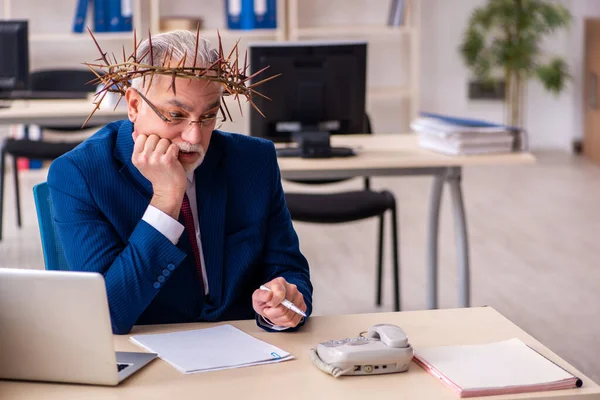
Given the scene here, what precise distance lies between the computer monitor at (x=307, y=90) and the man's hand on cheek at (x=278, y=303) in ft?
5.60

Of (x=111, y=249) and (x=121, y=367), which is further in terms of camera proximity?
(x=111, y=249)

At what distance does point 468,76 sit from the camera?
741 centimetres

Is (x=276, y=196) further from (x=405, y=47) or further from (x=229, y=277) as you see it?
(x=405, y=47)

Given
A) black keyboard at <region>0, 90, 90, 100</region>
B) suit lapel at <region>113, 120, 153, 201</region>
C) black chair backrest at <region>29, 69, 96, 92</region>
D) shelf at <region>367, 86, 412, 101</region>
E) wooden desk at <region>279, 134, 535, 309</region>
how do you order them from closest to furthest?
suit lapel at <region>113, 120, 153, 201</region>
wooden desk at <region>279, 134, 535, 309</region>
black keyboard at <region>0, 90, 90, 100</region>
black chair backrest at <region>29, 69, 96, 92</region>
shelf at <region>367, 86, 412, 101</region>

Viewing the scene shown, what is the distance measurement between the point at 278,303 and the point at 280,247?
291mm

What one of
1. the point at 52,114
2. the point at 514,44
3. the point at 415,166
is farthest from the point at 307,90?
the point at 514,44

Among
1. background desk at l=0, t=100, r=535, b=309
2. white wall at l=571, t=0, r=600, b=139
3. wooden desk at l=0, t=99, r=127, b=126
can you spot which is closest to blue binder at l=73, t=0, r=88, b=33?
wooden desk at l=0, t=99, r=127, b=126

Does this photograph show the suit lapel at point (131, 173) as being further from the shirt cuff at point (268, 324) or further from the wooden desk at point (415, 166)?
the wooden desk at point (415, 166)

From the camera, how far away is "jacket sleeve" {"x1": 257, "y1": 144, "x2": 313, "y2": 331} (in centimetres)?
178

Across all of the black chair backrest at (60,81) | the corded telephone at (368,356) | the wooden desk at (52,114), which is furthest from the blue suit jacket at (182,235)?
the black chair backrest at (60,81)

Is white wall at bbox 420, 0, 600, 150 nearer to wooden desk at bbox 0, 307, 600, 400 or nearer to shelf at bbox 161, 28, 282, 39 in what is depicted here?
shelf at bbox 161, 28, 282, 39

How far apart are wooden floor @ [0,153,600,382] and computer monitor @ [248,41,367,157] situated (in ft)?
2.70

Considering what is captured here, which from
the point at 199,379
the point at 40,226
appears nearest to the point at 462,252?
the point at 40,226

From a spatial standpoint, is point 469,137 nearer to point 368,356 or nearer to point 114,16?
point 368,356
